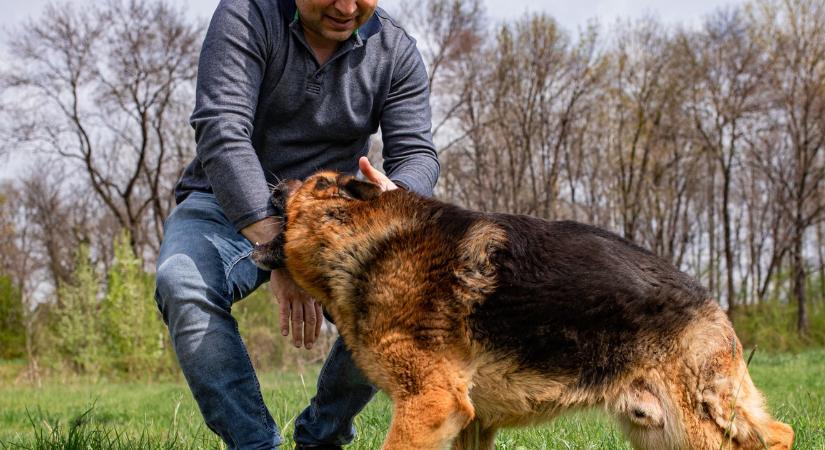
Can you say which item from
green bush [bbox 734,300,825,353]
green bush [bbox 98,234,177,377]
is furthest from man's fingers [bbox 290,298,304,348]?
green bush [bbox 734,300,825,353]

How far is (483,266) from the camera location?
3326mm

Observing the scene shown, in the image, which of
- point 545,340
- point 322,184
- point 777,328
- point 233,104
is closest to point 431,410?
point 545,340

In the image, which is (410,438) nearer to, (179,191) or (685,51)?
(179,191)

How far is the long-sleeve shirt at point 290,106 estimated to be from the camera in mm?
3604

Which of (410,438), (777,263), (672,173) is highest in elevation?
(672,173)

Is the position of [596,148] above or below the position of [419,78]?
above

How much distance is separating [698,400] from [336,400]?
6.84ft

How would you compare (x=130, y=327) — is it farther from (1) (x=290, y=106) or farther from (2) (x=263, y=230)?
Result: (2) (x=263, y=230)

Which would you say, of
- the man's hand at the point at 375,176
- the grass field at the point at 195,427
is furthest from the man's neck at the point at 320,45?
the grass field at the point at 195,427

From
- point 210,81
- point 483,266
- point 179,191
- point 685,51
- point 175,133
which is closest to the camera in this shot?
point 483,266

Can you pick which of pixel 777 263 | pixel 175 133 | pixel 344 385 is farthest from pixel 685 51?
pixel 344 385

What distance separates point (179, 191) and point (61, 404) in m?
7.75

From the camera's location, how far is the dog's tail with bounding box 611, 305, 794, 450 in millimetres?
3219

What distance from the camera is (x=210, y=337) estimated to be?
A: 11.7ft
